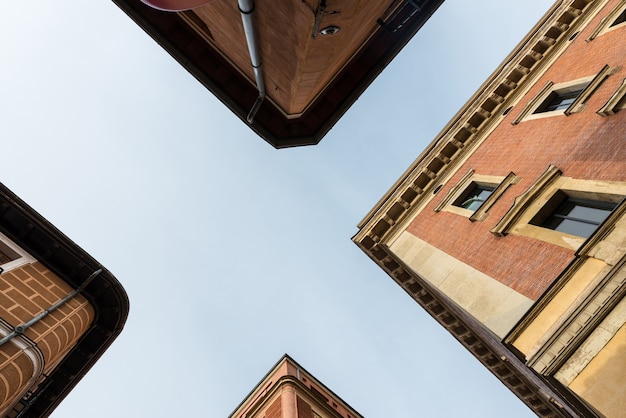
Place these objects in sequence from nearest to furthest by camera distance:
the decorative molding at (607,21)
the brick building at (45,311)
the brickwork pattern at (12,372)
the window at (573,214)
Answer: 1. the window at (573,214)
2. the brickwork pattern at (12,372)
3. the brick building at (45,311)
4. the decorative molding at (607,21)

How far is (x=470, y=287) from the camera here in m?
13.1

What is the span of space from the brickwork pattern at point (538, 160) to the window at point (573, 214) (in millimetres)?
705

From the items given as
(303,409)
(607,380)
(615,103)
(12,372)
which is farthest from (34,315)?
(615,103)

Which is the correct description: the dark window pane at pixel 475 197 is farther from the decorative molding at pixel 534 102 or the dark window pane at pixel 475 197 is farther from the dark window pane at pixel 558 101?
the dark window pane at pixel 558 101

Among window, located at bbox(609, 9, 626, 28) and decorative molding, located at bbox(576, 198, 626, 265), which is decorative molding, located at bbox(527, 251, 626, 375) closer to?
decorative molding, located at bbox(576, 198, 626, 265)

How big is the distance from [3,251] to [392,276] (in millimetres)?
17210

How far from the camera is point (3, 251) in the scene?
1712 cm

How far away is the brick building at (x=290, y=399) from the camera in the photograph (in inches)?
947

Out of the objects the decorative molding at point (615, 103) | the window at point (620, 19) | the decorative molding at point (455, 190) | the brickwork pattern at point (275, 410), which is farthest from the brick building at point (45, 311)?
the window at point (620, 19)

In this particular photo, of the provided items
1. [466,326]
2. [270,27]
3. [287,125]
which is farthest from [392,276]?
[270,27]

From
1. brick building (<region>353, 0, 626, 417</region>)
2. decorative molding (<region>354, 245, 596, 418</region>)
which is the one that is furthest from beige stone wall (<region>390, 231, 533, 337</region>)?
decorative molding (<region>354, 245, 596, 418</region>)

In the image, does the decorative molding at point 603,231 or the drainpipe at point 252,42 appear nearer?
the decorative molding at point 603,231

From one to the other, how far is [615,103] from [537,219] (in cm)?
399

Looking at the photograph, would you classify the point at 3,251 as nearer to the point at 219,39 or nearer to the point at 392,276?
the point at 219,39
